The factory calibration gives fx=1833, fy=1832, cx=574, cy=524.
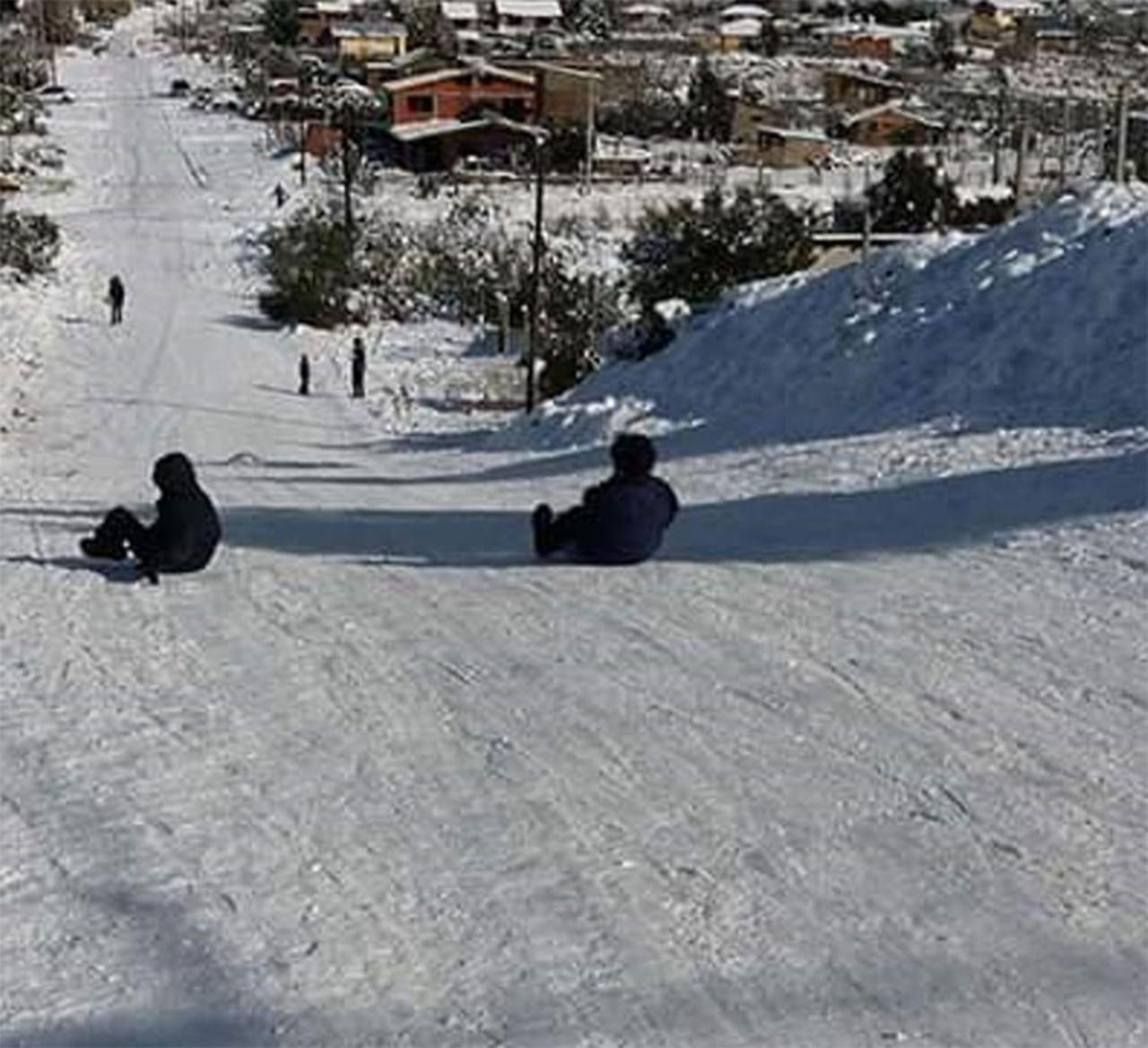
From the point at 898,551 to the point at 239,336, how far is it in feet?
103

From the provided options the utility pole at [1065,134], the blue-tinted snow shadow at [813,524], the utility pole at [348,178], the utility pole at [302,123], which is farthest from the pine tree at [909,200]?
the blue-tinted snow shadow at [813,524]

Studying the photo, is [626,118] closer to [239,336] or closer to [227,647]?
[239,336]

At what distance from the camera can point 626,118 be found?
83.9 meters

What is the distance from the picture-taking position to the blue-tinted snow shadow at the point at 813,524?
9.74 m

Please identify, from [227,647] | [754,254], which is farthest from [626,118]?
[227,647]

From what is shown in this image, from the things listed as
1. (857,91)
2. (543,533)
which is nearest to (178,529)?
(543,533)

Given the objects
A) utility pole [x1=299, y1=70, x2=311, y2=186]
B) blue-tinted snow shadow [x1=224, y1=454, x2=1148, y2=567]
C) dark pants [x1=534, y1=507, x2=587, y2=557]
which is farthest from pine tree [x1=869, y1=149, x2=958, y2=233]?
dark pants [x1=534, y1=507, x2=587, y2=557]

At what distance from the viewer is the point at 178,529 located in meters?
9.34

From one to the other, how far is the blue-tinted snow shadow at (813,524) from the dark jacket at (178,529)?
115 centimetres

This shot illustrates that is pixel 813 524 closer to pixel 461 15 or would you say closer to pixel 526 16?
pixel 526 16

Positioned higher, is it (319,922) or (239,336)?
(319,922)

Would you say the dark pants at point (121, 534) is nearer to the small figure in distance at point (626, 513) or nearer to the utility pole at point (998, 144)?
the small figure in distance at point (626, 513)

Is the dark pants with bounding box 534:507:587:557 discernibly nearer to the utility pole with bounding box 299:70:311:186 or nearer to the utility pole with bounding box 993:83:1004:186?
the utility pole with bounding box 993:83:1004:186

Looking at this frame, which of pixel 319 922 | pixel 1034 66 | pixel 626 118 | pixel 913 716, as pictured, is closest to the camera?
pixel 319 922
